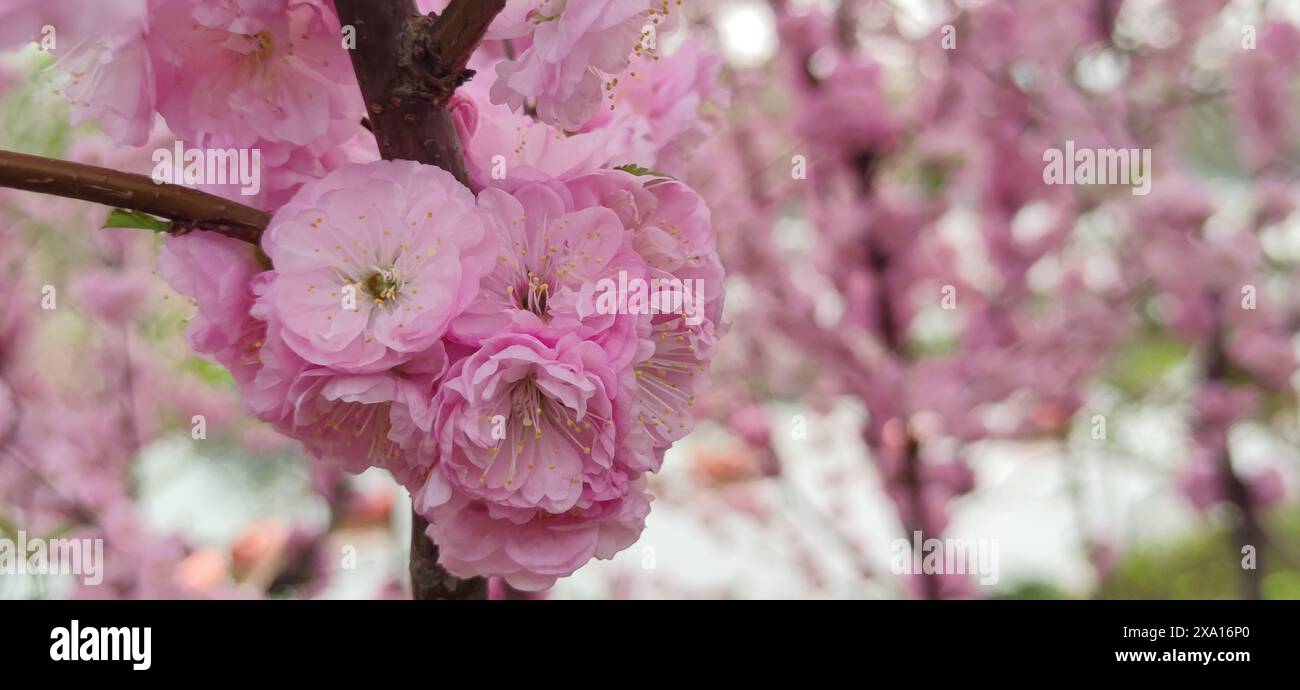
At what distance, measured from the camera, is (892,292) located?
1639 millimetres

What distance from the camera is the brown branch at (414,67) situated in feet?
1.18

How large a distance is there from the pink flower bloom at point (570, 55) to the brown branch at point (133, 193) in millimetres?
130

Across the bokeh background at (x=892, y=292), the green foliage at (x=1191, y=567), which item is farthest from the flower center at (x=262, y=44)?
the green foliage at (x=1191, y=567)

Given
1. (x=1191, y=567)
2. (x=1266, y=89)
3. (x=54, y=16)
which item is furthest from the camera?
(x=1191, y=567)

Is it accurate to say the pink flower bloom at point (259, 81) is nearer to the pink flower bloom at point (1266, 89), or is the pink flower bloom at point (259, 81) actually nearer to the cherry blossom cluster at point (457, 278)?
the cherry blossom cluster at point (457, 278)

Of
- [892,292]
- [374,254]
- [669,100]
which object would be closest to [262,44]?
[374,254]

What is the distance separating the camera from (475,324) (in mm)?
373

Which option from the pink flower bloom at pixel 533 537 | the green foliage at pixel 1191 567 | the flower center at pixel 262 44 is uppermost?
the flower center at pixel 262 44

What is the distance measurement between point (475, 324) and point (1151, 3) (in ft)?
6.33

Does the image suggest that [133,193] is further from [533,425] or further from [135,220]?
[533,425]

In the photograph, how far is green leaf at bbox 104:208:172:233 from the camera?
0.39 m

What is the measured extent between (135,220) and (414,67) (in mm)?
144
